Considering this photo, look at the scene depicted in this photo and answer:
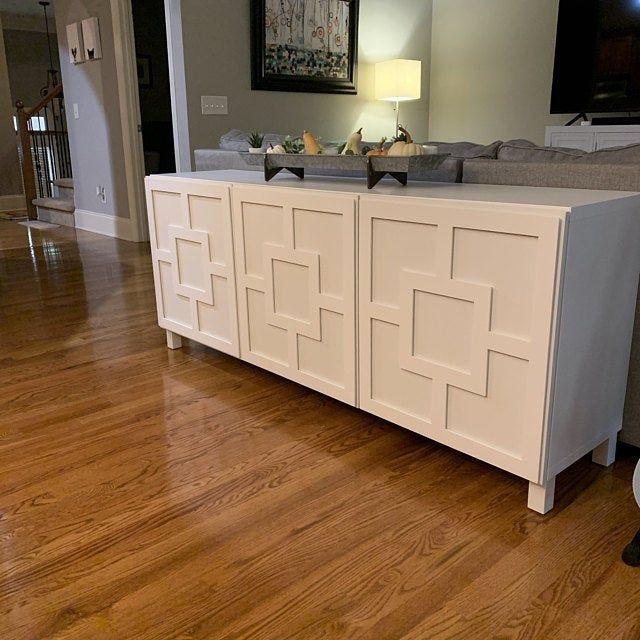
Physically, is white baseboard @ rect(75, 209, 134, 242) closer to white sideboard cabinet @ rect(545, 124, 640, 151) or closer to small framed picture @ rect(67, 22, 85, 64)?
small framed picture @ rect(67, 22, 85, 64)

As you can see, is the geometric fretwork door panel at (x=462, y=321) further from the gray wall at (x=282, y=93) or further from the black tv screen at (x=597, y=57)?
the black tv screen at (x=597, y=57)

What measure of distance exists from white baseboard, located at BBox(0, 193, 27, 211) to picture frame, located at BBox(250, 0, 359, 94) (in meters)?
4.27

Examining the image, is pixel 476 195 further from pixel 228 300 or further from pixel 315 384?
pixel 228 300

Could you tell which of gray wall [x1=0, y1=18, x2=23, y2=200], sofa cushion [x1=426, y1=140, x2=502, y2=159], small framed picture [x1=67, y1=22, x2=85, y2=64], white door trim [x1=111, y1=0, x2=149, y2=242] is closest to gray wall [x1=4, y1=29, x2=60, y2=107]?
gray wall [x1=0, y1=18, x2=23, y2=200]

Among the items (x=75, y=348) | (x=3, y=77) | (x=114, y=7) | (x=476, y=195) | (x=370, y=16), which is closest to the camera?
(x=476, y=195)

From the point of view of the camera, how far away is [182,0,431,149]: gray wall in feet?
14.7

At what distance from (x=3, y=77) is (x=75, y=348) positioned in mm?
5707

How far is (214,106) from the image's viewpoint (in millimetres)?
4609

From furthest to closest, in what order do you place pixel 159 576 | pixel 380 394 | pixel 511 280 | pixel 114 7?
1. pixel 114 7
2. pixel 380 394
3. pixel 511 280
4. pixel 159 576

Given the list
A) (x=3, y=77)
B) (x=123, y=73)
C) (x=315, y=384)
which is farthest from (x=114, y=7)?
(x=315, y=384)

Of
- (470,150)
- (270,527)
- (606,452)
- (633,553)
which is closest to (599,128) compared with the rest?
(470,150)

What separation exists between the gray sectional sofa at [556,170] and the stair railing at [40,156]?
19.2 feet

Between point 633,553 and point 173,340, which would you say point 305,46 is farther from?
point 633,553

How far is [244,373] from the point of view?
257cm
